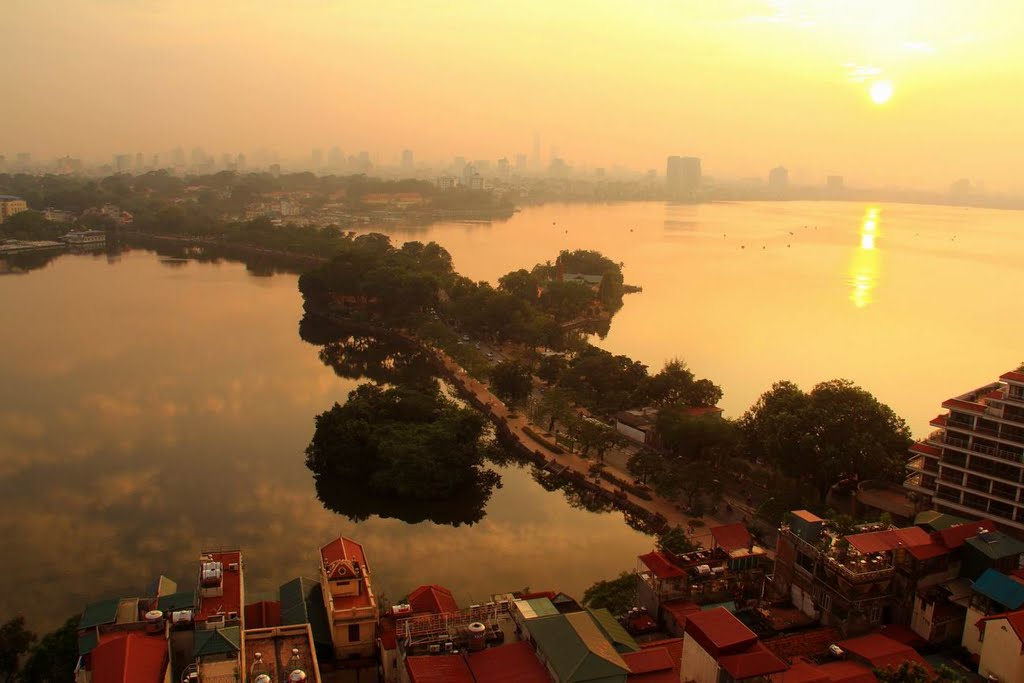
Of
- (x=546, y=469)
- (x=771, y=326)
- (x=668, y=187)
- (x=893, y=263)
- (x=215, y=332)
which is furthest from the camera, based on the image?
(x=668, y=187)

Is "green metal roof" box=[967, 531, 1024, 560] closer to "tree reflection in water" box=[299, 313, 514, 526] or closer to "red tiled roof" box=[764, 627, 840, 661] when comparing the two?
"red tiled roof" box=[764, 627, 840, 661]

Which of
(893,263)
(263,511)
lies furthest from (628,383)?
(893,263)

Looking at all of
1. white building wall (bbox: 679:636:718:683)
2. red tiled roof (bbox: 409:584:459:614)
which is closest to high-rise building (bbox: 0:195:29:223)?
red tiled roof (bbox: 409:584:459:614)

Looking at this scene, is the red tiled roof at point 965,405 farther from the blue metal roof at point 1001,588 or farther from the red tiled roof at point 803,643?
the red tiled roof at point 803,643

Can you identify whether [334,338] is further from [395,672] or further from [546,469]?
[395,672]

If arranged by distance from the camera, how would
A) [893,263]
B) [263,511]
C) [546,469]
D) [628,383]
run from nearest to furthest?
[263,511] → [546,469] → [628,383] → [893,263]

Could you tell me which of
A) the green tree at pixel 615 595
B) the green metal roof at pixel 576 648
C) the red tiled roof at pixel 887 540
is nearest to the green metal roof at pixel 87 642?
the green metal roof at pixel 576 648
